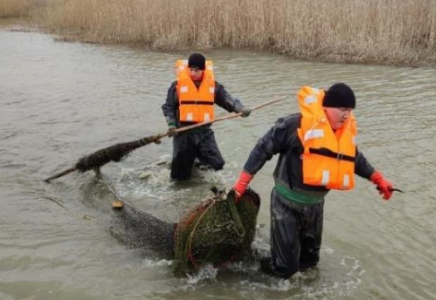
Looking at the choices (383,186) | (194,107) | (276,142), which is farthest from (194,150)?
(383,186)

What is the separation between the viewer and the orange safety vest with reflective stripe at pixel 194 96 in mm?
7098

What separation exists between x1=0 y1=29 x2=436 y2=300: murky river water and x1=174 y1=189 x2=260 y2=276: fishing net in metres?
0.26

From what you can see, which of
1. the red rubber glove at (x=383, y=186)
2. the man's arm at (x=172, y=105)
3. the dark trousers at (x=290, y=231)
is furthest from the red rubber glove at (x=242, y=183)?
the man's arm at (x=172, y=105)

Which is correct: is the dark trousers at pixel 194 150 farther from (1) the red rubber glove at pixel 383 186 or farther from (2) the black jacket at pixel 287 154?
(1) the red rubber glove at pixel 383 186

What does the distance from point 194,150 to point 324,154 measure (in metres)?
3.39

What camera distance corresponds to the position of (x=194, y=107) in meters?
7.13

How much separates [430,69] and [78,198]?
1130cm

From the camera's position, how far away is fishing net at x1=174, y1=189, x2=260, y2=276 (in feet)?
15.8

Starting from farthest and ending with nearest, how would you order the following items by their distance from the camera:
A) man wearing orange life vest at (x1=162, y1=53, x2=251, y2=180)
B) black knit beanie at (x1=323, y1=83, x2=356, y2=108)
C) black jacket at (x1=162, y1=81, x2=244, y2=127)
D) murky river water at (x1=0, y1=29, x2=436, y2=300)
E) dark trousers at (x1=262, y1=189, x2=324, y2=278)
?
1. black jacket at (x1=162, y1=81, x2=244, y2=127)
2. man wearing orange life vest at (x1=162, y1=53, x2=251, y2=180)
3. murky river water at (x1=0, y1=29, x2=436, y2=300)
4. dark trousers at (x1=262, y1=189, x2=324, y2=278)
5. black knit beanie at (x1=323, y1=83, x2=356, y2=108)

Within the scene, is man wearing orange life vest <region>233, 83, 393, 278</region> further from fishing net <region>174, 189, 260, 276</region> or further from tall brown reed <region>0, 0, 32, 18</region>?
tall brown reed <region>0, 0, 32, 18</region>

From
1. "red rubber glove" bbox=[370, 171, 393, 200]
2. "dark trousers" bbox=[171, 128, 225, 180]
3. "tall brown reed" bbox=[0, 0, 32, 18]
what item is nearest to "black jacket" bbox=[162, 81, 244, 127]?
"dark trousers" bbox=[171, 128, 225, 180]

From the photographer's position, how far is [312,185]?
4.42m

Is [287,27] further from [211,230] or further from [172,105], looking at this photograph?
[211,230]

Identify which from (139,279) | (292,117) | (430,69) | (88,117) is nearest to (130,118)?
(88,117)
